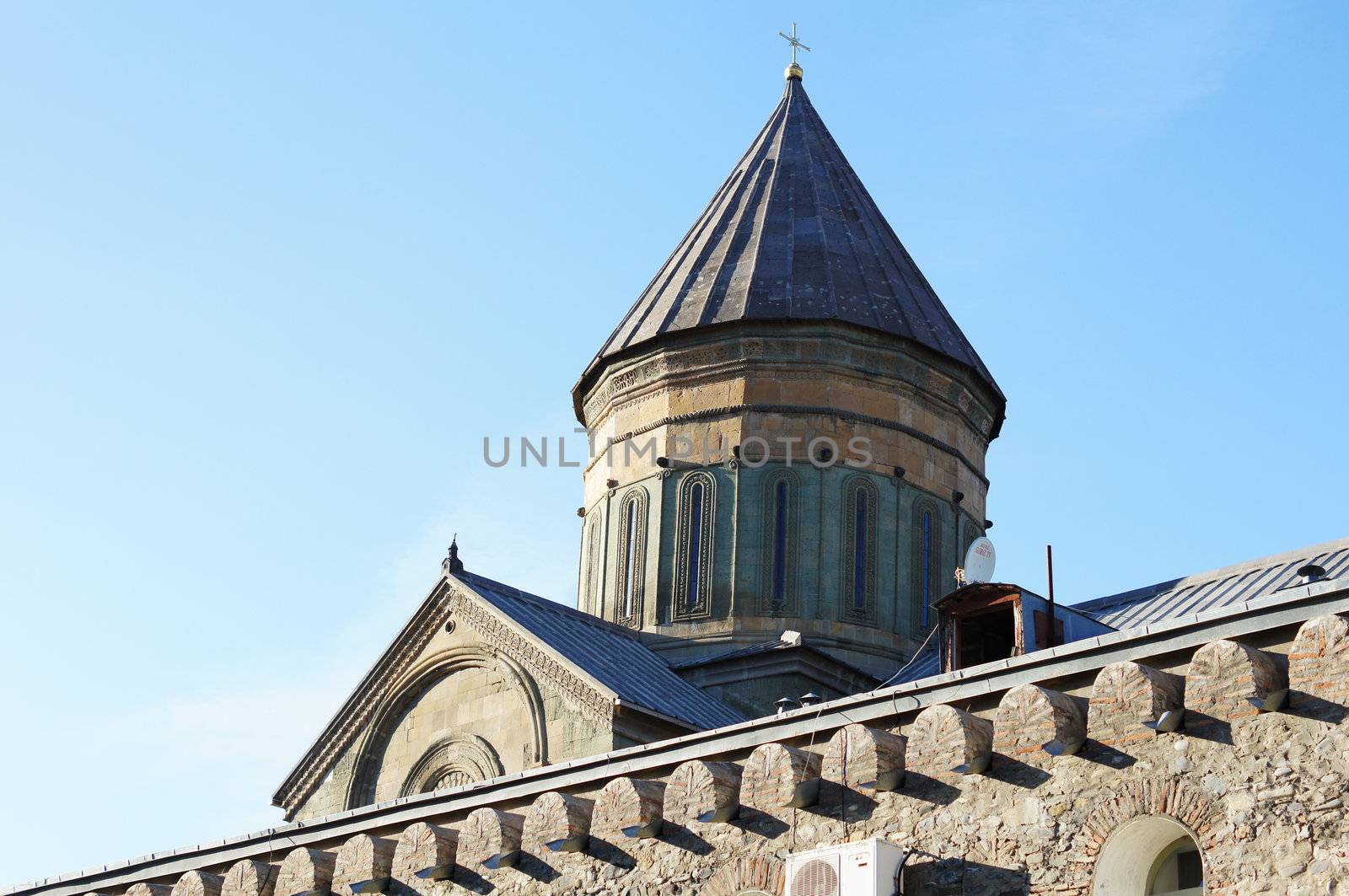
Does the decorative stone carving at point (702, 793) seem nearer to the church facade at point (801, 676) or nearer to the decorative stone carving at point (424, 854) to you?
the church facade at point (801, 676)

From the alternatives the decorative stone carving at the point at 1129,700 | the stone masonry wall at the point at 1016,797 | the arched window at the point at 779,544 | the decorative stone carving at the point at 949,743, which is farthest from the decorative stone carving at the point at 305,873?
the arched window at the point at 779,544

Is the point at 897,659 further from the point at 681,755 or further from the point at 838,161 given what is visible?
the point at 681,755

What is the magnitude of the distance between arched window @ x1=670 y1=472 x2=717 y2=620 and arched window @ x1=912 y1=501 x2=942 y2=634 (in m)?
2.47

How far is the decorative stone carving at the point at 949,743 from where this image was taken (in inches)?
455

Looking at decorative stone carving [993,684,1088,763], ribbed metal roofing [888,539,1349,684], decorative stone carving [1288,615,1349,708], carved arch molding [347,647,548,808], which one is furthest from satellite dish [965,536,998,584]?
decorative stone carving [1288,615,1349,708]

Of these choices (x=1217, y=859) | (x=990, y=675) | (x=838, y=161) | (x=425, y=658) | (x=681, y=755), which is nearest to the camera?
(x=1217, y=859)

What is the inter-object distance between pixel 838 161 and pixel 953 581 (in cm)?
669

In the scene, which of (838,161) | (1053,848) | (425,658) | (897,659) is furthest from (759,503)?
(1053,848)

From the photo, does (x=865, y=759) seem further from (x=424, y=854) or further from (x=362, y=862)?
(x=362, y=862)

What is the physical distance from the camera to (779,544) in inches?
899

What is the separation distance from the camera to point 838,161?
2694 cm

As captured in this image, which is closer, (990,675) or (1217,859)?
(1217,859)

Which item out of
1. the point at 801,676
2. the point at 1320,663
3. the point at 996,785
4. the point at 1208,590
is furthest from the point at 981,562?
the point at 1320,663

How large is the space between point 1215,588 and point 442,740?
27.5 ft
